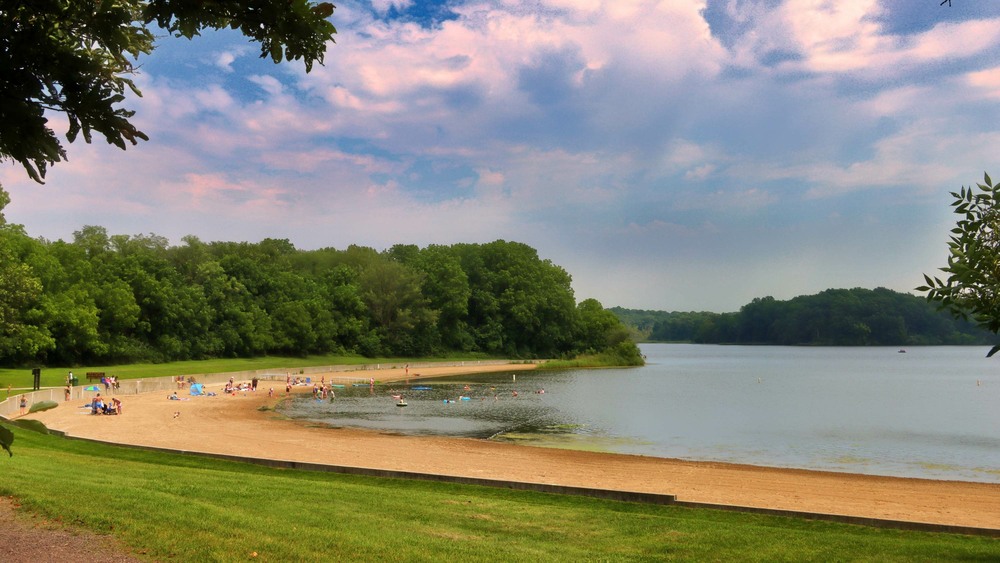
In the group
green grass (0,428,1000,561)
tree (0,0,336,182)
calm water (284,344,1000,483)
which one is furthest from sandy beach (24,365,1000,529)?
tree (0,0,336,182)

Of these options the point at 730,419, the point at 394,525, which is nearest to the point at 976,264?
the point at 394,525

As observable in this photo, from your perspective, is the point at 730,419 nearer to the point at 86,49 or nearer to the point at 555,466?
the point at 555,466

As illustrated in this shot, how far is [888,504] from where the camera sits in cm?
1923

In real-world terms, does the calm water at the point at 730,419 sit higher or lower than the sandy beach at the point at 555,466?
lower

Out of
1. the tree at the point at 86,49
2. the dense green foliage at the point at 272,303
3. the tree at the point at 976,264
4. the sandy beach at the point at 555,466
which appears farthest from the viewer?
Result: the dense green foliage at the point at 272,303

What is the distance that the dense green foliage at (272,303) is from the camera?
57344mm

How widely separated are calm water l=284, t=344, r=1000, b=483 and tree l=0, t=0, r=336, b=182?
28.4 metres

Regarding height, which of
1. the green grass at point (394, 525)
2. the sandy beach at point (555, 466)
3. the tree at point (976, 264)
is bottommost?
the sandy beach at point (555, 466)

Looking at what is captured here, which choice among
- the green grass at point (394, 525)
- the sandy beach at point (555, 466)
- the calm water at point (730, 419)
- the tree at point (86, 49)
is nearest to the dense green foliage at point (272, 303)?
the sandy beach at point (555, 466)

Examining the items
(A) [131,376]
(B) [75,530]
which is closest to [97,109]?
(B) [75,530]

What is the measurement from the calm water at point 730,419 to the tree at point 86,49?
28408 millimetres

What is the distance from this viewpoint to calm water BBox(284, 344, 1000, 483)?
3072 cm

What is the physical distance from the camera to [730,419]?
44.8 metres

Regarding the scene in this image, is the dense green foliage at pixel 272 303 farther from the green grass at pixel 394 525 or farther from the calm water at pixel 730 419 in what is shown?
the green grass at pixel 394 525
